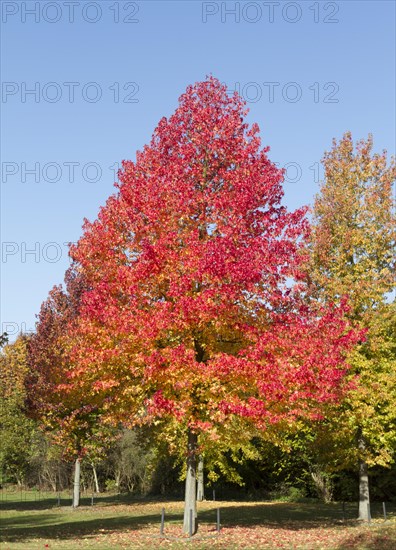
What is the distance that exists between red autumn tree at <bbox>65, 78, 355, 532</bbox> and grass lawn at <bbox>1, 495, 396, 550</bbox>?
199 centimetres

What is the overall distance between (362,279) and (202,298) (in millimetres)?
12359

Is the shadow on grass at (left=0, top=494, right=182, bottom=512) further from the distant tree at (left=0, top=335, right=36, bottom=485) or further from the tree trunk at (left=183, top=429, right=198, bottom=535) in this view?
the tree trunk at (left=183, top=429, right=198, bottom=535)

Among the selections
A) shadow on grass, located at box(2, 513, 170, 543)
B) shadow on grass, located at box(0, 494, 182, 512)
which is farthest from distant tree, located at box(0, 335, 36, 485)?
shadow on grass, located at box(2, 513, 170, 543)

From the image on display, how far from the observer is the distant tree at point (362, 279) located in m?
26.4

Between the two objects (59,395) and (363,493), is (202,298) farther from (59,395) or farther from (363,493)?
(59,395)

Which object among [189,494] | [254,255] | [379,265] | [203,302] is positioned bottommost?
[189,494]

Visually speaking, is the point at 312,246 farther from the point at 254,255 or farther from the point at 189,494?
the point at 189,494

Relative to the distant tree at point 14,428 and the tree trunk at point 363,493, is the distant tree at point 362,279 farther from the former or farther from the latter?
the distant tree at point 14,428

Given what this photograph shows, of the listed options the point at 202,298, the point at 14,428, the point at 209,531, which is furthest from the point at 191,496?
the point at 14,428

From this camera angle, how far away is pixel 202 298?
719 inches

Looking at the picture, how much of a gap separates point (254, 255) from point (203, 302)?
2.47 m


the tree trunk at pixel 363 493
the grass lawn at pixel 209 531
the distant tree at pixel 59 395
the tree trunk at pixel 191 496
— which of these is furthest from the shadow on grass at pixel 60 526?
the tree trunk at pixel 363 493

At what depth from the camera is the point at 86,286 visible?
1519 inches

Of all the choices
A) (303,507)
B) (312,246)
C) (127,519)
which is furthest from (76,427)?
(312,246)
